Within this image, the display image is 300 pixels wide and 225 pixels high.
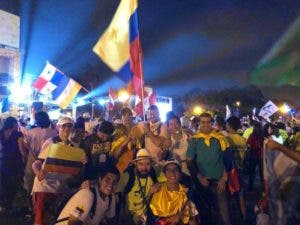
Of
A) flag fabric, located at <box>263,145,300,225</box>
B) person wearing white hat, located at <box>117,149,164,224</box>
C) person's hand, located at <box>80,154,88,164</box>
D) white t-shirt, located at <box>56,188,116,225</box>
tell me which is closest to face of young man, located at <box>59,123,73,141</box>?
person's hand, located at <box>80,154,88,164</box>

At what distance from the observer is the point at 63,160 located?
578cm

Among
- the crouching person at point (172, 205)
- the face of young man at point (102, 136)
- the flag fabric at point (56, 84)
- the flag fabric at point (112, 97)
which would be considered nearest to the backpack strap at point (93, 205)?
the crouching person at point (172, 205)

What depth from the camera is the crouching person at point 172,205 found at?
5.21 m

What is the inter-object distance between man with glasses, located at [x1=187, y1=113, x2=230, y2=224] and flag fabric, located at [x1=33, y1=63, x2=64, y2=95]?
7.62 metres

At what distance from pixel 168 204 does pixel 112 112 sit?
11078 mm

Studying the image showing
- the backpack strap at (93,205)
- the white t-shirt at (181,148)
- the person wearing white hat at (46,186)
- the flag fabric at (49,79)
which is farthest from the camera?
the flag fabric at (49,79)

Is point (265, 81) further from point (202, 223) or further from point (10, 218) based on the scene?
point (10, 218)

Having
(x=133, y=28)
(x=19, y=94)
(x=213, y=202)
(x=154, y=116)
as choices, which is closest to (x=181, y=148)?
(x=154, y=116)

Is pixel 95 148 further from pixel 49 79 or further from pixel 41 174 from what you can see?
pixel 49 79

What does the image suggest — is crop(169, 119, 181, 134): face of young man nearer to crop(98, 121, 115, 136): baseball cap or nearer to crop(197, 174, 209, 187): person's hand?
crop(197, 174, 209, 187): person's hand

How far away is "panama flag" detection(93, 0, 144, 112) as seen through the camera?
6445 mm

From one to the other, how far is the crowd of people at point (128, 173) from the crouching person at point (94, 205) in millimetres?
11

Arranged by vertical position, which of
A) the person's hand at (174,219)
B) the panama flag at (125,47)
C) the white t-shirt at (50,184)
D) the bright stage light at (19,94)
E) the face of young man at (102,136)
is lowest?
the person's hand at (174,219)

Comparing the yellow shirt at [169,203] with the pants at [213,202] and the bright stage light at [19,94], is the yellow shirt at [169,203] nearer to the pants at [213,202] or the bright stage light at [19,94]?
the pants at [213,202]
